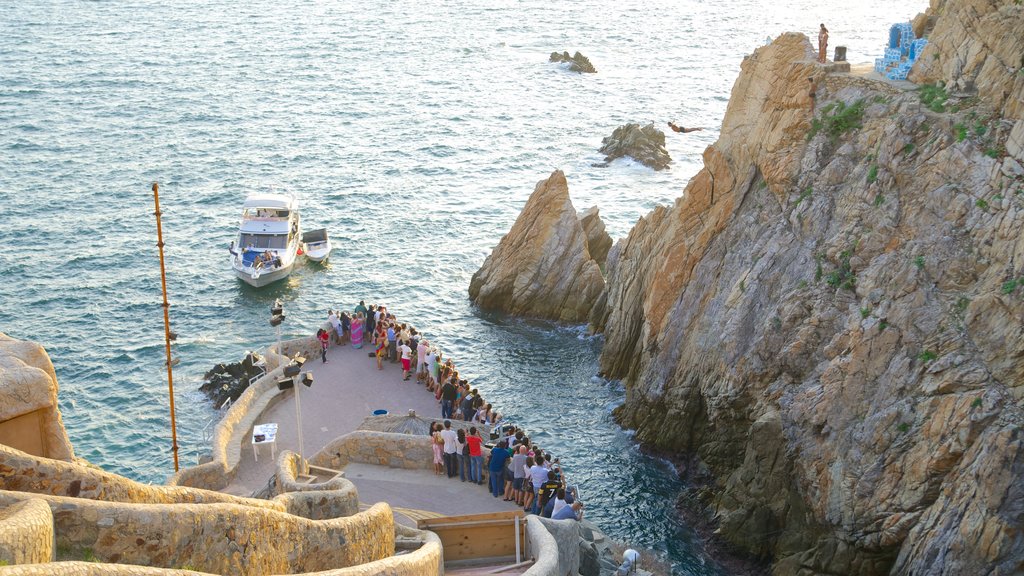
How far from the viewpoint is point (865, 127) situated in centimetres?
3769

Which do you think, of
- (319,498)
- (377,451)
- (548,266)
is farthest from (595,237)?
(319,498)

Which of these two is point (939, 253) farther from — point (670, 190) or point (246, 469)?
point (670, 190)

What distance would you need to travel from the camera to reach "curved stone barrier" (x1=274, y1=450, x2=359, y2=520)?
25.4m

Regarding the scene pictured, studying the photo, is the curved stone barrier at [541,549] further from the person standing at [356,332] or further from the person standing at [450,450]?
the person standing at [356,332]

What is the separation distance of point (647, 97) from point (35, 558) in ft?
281

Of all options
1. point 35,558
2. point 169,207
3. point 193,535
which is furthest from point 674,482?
point 169,207

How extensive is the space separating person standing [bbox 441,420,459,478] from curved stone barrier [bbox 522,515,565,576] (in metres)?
5.92

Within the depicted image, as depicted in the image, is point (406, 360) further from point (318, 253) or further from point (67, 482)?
point (318, 253)

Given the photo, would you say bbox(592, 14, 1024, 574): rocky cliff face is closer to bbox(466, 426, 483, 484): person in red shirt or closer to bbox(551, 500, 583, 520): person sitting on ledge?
bbox(551, 500, 583, 520): person sitting on ledge

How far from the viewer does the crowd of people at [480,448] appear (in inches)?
1240

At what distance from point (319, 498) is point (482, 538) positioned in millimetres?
3951

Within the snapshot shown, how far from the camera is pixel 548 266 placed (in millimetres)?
54719

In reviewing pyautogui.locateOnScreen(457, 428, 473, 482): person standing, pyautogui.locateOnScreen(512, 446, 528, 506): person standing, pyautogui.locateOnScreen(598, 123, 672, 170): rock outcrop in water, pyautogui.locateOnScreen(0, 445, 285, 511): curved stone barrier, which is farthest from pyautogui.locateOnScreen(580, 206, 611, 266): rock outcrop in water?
pyautogui.locateOnScreen(0, 445, 285, 511): curved stone barrier

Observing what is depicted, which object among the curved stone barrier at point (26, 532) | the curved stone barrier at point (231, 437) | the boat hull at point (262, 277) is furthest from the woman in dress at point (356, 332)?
the curved stone barrier at point (26, 532)
